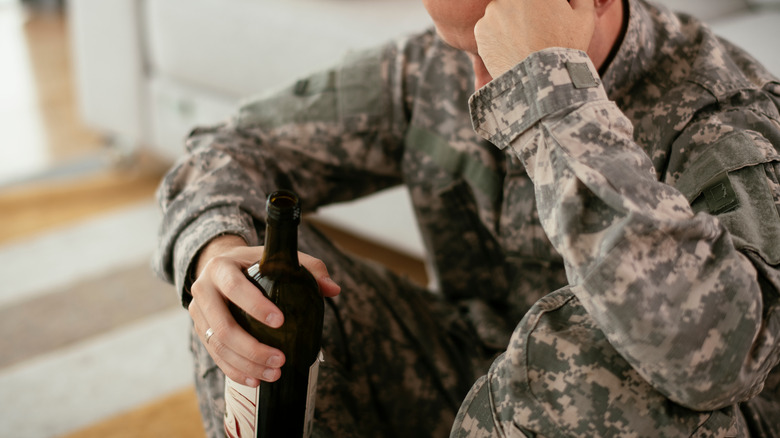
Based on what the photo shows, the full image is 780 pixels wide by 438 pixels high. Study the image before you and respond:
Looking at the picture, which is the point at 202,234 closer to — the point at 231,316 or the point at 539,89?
the point at 231,316

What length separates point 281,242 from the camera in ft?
2.21

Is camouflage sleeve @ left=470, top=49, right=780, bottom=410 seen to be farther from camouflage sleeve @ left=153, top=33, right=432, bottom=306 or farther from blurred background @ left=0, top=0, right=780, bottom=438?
blurred background @ left=0, top=0, right=780, bottom=438

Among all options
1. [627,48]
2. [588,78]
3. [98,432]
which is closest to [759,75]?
[627,48]

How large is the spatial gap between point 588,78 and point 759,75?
264 millimetres

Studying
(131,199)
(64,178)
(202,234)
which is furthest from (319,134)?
(64,178)

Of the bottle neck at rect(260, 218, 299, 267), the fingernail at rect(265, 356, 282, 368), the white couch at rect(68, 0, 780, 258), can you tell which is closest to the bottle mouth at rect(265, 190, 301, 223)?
the bottle neck at rect(260, 218, 299, 267)

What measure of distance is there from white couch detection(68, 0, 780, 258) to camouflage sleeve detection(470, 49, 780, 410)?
667 millimetres

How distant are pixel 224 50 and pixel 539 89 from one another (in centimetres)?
123

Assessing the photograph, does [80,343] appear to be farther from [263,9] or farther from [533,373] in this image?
[533,373]

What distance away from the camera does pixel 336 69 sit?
1.04 m

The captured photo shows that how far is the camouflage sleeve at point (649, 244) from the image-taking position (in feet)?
1.98

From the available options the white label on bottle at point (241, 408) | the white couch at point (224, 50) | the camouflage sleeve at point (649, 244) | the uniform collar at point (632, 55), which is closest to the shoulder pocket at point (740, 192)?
the camouflage sleeve at point (649, 244)

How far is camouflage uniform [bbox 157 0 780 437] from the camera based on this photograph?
610mm

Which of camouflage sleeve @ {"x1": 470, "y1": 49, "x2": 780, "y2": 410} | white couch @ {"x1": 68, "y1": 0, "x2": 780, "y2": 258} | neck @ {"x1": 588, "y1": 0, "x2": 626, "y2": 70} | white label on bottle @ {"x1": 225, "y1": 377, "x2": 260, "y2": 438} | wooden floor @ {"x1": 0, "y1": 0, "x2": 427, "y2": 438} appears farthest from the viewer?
white couch @ {"x1": 68, "y1": 0, "x2": 780, "y2": 258}
